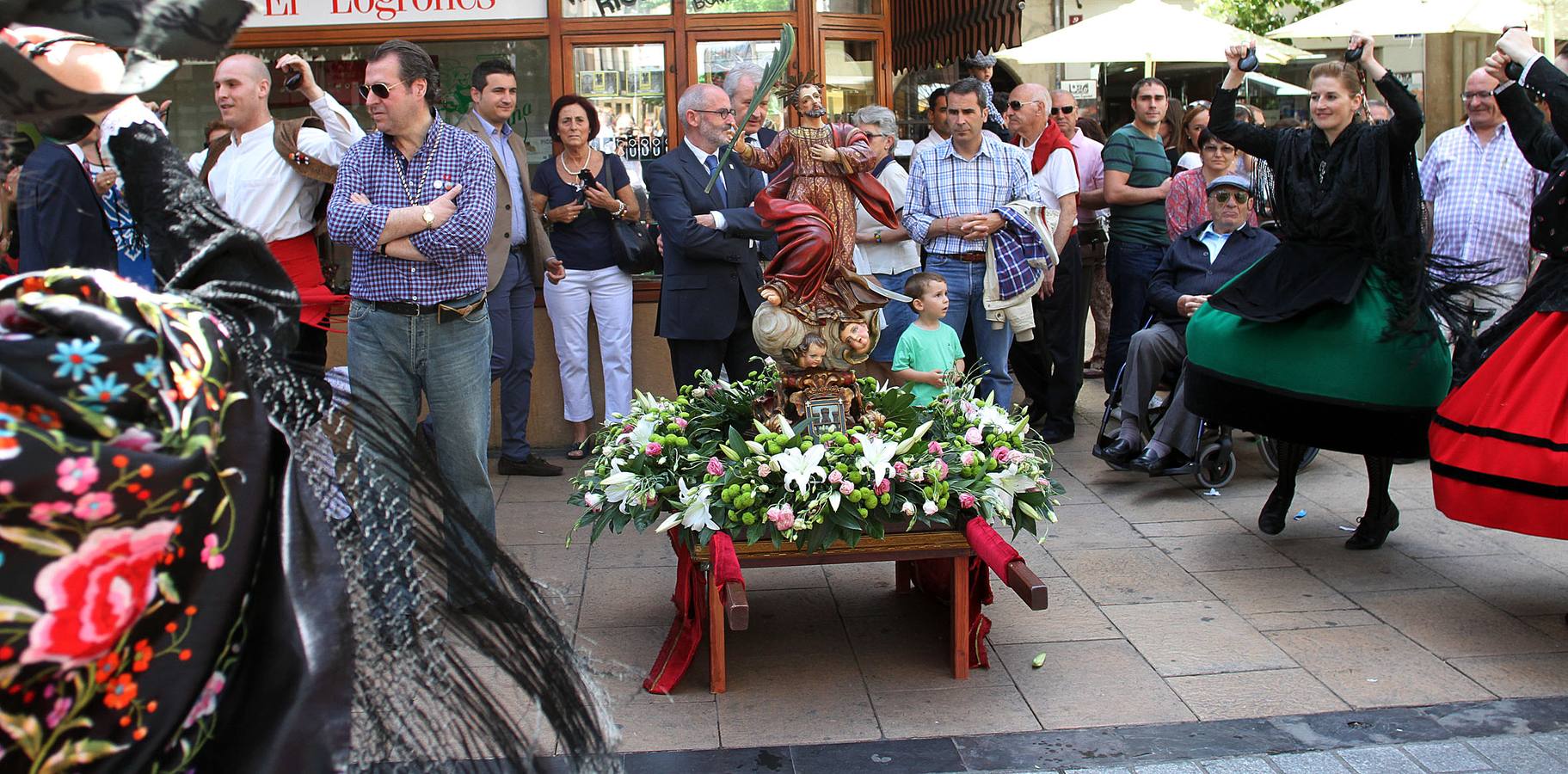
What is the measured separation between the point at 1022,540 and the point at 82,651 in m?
4.70

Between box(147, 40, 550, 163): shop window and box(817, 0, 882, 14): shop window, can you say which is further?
box(817, 0, 882, 14): shop window

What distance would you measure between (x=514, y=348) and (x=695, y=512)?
3.14 metres

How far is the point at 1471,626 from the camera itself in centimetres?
459

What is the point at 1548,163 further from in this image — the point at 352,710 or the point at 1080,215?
the point at 352,710

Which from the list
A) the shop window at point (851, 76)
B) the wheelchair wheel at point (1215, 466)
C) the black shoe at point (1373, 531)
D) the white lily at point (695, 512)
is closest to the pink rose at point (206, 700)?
the white lily at point (695, 512)

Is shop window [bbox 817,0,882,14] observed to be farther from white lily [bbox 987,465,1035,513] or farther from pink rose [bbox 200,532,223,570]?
pink rose [bbox 200,532,223,570]

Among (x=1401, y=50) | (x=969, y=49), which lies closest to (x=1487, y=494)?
(x=969, y=49)

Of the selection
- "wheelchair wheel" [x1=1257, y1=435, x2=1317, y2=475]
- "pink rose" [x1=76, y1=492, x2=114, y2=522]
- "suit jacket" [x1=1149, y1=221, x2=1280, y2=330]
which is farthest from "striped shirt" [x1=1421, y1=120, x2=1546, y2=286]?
"pink rose" [x1=76, y1=492, x2=114, y2=522]

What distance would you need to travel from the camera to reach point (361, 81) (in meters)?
7.39

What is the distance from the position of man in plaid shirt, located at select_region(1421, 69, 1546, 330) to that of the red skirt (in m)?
2.07

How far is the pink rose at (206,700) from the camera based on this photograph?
4.75ft

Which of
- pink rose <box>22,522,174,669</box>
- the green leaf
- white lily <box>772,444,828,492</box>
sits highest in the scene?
the green leaf

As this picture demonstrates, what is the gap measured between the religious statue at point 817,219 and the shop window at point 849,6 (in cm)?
328

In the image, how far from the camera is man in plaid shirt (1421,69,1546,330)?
642cm
